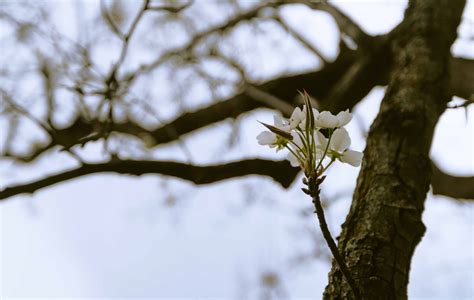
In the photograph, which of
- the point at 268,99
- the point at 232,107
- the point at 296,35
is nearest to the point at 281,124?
the point at 268,99

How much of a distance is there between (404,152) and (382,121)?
17 cm

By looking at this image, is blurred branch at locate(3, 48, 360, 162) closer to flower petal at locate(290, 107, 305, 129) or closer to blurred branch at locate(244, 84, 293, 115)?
blurred branch at locate(244, 84, 293, 115)

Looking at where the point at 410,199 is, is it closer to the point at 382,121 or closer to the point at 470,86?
the point at 382,121

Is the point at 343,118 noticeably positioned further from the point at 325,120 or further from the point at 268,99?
the point at 268,99

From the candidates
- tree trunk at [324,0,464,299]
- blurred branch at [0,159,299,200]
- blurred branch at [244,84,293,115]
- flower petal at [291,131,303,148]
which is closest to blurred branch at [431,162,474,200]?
blurred branch at [244,84,293,115]

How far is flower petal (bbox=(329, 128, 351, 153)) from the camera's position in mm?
1235

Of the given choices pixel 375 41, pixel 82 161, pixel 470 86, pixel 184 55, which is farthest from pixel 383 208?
pixel 184 55

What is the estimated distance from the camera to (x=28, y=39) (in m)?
4.13

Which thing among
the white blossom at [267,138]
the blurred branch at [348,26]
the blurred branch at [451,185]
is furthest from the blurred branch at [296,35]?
the white blossom at [267,138]

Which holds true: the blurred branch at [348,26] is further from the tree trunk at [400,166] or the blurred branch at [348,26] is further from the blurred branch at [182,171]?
the blurred branch at [182,171]

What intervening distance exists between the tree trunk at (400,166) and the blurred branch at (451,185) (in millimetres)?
1347

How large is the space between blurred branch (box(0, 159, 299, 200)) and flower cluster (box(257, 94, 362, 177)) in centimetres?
124

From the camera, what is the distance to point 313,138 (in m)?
1.15

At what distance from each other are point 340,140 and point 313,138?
0.41ft
